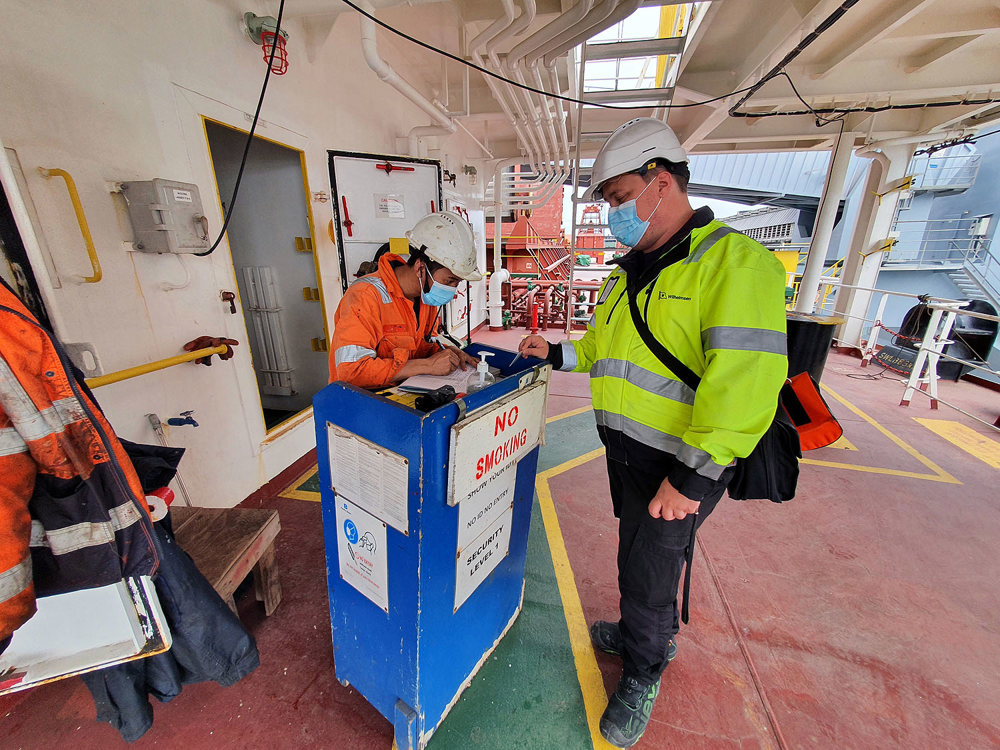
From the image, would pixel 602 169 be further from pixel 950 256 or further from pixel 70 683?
pixel 950 256

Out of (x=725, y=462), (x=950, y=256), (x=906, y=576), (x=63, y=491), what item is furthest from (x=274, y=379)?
(x=950, y=256)

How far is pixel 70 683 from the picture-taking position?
1.59 metres

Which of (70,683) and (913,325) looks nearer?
(70,683)

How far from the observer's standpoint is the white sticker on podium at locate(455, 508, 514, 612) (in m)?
1.26

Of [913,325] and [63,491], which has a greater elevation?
[63,491]

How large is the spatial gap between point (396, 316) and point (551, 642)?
1.64 meters

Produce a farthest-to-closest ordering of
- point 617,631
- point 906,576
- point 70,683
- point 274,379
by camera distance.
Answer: point 274,379 < point 906,576 < point 617,631 < point 70,683

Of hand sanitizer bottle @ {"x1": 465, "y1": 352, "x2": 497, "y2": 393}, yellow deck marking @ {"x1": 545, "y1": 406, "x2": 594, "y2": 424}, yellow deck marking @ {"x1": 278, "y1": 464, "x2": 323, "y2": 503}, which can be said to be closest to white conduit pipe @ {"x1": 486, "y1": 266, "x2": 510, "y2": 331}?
yellow deck marking @ {"x1": 545, "y1": 406, "x2": 594, "y2": 424}

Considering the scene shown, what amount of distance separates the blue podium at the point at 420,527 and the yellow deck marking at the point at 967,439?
4708 mm

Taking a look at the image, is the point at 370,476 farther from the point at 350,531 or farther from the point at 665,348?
the point at 665,348

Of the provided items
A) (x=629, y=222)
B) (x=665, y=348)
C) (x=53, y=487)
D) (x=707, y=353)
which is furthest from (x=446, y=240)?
(x=53, y=487)

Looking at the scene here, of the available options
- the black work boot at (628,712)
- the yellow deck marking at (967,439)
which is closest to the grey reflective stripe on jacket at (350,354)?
the black work boot at (628,712)

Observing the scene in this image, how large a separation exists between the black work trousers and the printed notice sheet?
0.79 m

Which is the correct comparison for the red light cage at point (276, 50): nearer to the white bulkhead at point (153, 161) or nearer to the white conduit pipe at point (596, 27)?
the white bulkhead at point (153, 161)
